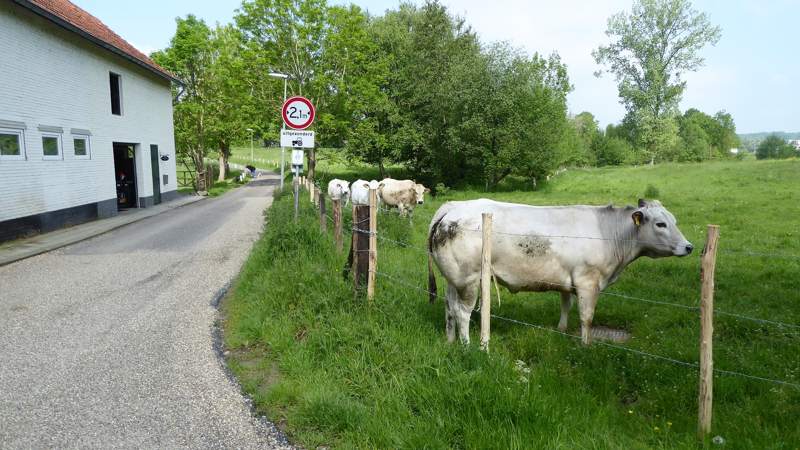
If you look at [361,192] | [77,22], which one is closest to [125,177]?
[77,22]

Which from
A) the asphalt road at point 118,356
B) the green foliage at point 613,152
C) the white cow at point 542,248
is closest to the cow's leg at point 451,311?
the white cow at point 542,248

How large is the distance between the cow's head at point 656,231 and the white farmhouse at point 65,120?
15695 mm

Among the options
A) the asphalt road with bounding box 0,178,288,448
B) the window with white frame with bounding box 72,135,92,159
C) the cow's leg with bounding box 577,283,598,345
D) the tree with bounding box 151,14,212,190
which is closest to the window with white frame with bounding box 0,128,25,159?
the window with white frame with bounding box 72,135,92,159

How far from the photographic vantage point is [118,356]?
20.3ft

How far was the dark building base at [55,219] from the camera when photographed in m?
14.1

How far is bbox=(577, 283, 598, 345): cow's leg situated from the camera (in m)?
6.23

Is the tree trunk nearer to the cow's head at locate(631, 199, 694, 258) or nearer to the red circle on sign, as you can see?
the red circle on sign

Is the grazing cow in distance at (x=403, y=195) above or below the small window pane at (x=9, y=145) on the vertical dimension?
below

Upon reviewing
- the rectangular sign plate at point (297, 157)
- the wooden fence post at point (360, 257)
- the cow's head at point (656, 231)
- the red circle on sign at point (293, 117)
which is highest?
the red circle on sign at point (293, 117)

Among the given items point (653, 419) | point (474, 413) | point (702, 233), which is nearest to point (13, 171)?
point (474, 413)

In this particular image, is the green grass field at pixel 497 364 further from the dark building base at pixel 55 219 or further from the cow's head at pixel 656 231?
the dark building base at pixel 55 219

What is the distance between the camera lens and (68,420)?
15.4ft

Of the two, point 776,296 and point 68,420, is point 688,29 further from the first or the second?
point 68,420

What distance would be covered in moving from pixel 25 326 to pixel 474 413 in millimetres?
6781
